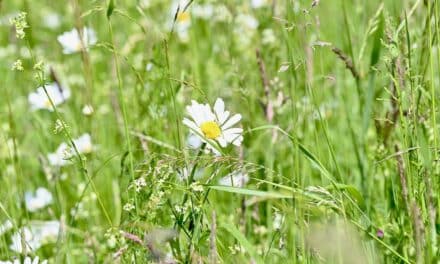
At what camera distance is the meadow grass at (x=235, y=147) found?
156cm

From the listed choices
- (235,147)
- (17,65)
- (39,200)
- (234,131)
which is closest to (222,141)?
(234,131)

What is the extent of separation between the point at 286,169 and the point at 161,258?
3.51ft

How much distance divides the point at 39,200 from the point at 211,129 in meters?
0.83

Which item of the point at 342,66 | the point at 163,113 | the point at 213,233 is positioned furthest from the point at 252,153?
the point at 213,233

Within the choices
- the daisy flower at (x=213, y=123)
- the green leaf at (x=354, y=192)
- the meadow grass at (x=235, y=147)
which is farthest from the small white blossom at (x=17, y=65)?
the green leaf at (x=354, y=192)

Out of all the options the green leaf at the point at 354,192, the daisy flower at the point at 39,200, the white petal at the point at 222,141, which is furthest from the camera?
the daisy flower at the point at 39,200

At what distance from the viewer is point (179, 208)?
1.58 m

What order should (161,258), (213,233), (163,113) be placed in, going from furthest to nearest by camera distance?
1. (163,113)
2. (161,258)
3. (213,233)

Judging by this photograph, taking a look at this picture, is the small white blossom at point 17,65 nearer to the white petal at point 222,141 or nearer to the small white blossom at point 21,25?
the small white blossom at point 21,25

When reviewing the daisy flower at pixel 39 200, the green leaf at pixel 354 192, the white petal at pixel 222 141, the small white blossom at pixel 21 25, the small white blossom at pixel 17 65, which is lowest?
the green leaf at pixel 354 192

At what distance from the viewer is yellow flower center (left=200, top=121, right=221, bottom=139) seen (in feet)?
5.69

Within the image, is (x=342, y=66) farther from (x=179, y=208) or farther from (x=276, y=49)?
(x=179, y=208)

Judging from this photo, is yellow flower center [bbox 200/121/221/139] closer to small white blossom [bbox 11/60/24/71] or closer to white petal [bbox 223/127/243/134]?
white petal [bbox 223/127/243/134]

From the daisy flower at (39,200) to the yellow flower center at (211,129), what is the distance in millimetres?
786
